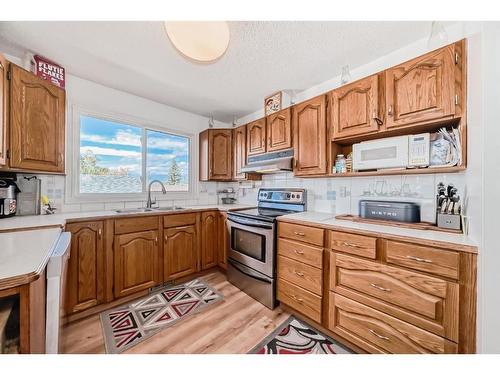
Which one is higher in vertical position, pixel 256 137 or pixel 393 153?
pixel 256 137

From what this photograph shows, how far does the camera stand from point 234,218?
Result: 2.31m

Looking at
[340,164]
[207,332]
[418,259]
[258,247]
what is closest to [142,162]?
[258,247]

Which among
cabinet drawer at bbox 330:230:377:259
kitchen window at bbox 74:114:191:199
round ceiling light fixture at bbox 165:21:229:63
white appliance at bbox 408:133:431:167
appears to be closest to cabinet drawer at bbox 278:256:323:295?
cabinet drawer at bbox 330:230:377:259

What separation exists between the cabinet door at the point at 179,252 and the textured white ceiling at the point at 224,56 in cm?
165

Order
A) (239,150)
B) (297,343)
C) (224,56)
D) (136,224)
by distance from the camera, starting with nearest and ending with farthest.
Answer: (297,343), (224,56), (136,224), (239,150)

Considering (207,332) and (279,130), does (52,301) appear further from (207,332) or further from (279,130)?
(279,130)

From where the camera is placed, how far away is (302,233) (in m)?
1.68

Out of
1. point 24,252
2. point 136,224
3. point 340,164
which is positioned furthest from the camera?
point 136,224

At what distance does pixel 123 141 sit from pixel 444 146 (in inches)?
122

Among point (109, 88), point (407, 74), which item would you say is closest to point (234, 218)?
point (407, 74)

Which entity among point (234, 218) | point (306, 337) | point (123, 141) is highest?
point (123, 141)

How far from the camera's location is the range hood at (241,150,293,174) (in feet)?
7.07

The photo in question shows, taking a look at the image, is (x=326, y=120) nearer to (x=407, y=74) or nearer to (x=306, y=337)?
(x=407, y=74)

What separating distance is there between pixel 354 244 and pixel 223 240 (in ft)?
5.40
